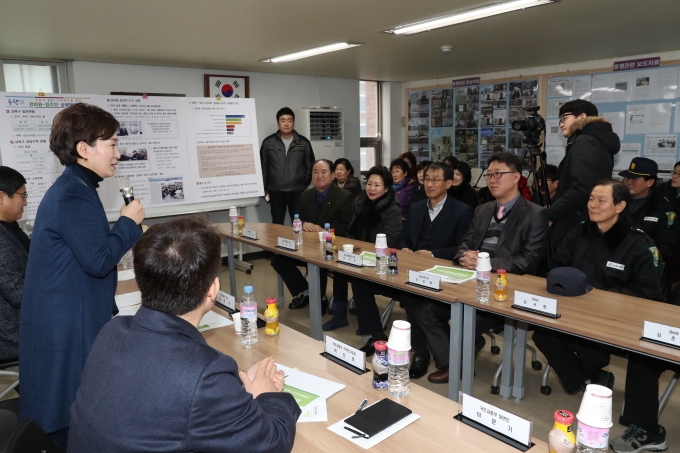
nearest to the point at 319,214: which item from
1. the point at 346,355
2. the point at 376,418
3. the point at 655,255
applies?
the point at 655,255

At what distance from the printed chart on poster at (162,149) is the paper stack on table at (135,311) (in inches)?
108

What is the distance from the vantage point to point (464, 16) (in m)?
3.47

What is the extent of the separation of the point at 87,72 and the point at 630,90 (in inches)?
223

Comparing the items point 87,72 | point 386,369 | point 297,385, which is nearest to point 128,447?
point 297,385

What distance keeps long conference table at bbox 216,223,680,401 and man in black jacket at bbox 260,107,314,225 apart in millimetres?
2681

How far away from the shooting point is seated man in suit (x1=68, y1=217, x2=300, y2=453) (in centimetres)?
93

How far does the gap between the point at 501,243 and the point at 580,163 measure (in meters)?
0.97

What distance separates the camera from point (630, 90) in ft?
17.0

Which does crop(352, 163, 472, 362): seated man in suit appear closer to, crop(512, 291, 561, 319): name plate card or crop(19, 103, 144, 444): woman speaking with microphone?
crop(512, 291, 561, 319): name plate card

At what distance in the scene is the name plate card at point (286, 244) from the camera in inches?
136

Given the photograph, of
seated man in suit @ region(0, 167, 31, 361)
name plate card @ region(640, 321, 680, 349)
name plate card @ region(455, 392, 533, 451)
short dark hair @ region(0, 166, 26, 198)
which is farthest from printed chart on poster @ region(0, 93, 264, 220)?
name plate card @ region(640, 321, 680, 349)

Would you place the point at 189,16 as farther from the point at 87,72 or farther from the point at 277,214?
the point at 277,214

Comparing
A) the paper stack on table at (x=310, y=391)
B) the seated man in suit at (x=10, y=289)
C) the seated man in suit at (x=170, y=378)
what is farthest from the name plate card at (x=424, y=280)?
the seated man in suit at (x=10, y=289)

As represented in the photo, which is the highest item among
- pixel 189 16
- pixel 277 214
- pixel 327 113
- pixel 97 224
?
pixel 189 16
